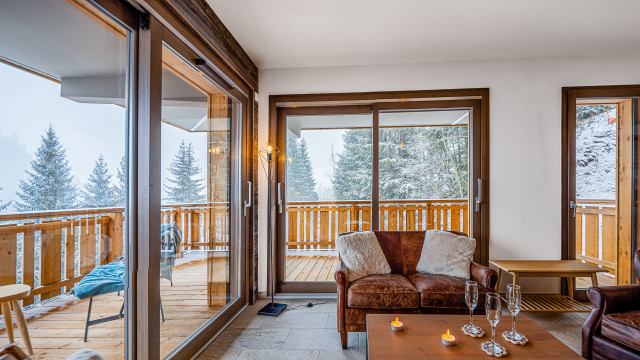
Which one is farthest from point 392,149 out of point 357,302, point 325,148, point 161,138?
point 161,138

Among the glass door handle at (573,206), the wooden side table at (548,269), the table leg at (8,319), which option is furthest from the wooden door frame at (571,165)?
the table leg at (8,319)

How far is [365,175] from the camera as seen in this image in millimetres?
3645

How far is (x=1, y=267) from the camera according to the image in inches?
42.3

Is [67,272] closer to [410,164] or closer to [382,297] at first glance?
[382,297]

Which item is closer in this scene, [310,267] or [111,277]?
[111,277]

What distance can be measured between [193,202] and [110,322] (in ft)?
2.99

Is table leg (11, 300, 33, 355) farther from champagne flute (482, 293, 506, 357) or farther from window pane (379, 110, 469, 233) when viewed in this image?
window pane (379, 110, 469, 233)

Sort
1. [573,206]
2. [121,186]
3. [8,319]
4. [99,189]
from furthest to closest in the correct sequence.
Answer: [573,206], [121,186], [99,189], [8,319]

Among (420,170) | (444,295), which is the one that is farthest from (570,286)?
(420,170)

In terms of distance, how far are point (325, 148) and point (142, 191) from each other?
7.48 feet

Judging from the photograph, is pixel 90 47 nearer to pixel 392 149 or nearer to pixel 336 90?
pixel 336 90

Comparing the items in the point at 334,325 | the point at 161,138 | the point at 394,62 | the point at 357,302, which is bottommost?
the point at 334,325

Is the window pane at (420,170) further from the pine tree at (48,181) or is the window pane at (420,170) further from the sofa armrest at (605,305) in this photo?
the pine tree at (48,181)

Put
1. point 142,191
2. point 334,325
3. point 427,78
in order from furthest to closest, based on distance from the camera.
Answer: point 427,78, point 334,325, point 142,191
